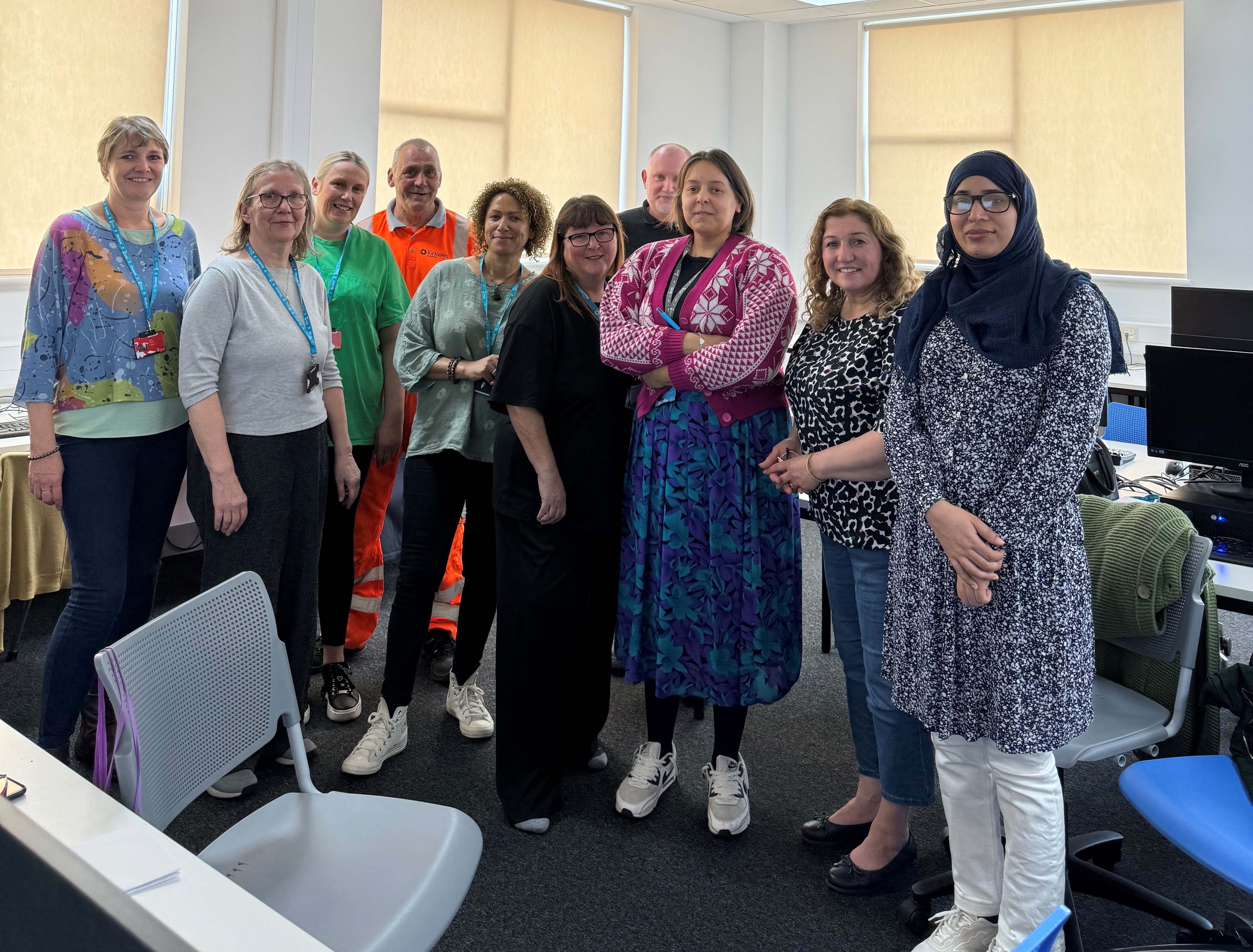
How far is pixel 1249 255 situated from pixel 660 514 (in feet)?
16.0

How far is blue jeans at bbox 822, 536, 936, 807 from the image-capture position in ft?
6.93

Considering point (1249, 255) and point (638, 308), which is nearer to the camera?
point (638, 308)

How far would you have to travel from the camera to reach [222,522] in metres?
2.34

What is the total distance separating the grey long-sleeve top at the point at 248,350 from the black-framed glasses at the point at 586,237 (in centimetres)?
66

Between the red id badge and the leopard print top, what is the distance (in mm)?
1451

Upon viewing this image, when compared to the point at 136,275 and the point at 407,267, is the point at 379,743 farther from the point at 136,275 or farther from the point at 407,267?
the point at 407,267

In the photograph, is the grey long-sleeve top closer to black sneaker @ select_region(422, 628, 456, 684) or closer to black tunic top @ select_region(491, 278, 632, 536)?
black tunic top @ select_region(491, 278, 632, 536)

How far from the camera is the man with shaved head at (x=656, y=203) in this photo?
3.72 metres

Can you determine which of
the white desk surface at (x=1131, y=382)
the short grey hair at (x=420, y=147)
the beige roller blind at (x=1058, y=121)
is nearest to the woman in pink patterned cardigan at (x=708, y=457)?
the short grey hair at (x=420, y=147)

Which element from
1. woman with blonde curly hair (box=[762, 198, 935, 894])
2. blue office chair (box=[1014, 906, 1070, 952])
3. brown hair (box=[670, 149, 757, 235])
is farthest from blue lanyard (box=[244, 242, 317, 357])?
blue office chair (box=[1014, 906, 1070, 952])

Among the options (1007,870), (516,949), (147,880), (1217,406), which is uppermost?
(1217,406)

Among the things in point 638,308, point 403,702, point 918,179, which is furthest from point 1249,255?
point 403,702

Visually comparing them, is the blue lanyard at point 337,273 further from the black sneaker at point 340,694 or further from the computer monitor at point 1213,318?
the computer monitor at point 1213,318

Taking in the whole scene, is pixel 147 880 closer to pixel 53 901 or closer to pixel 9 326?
pixel 53 901
